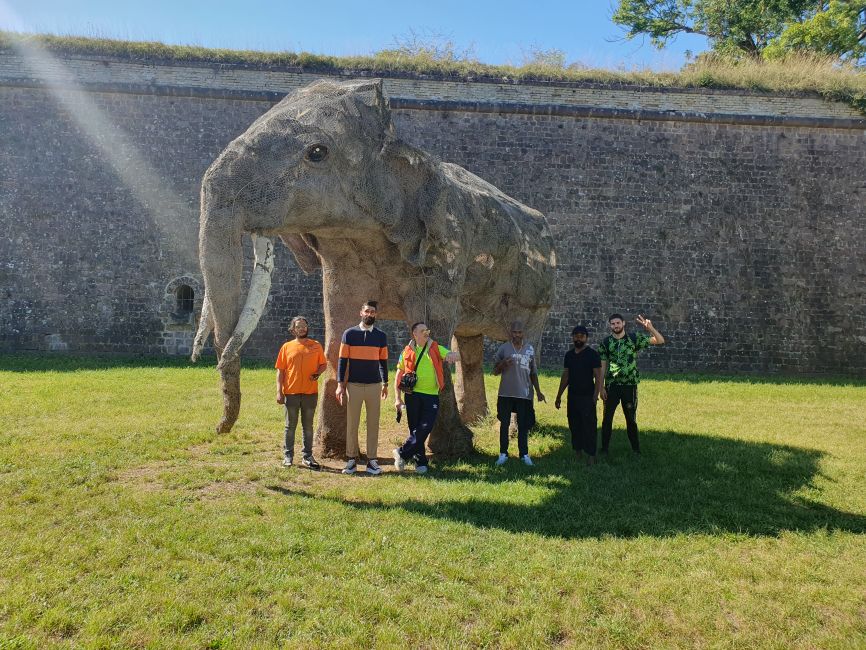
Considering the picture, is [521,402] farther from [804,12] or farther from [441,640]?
[804,12]

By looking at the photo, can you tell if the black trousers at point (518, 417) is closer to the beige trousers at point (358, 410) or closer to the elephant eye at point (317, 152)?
the beige trousers at point (358, 410)

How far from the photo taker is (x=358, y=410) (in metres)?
6.32

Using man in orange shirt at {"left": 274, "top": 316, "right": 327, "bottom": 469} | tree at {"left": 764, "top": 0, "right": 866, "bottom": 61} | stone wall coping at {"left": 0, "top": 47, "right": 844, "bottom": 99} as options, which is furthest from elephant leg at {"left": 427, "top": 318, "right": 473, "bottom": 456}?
tree at {"left": 764, "top": 0, "right": 866, "bottom": 61}

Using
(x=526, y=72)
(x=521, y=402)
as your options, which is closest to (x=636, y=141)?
(x=526, y=72)

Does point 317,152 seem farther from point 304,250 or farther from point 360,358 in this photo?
point 360,358

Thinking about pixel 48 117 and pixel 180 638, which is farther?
pixel 48 117

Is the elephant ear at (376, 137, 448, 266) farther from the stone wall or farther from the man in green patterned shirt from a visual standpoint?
the stone wall

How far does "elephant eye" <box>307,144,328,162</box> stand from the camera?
536 cm

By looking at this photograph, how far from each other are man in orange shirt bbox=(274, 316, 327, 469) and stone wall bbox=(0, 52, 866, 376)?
11327 millimetres

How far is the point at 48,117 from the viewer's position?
1739 cm

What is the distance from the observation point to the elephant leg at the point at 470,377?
9.07 m

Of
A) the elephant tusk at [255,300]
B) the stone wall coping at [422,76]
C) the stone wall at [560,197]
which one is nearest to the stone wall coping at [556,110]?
the stone wall at [560,197]

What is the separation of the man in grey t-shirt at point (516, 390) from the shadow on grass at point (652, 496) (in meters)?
0.27

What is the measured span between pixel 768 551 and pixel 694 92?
53.7ft
